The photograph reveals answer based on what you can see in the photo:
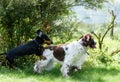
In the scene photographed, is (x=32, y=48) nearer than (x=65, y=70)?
No

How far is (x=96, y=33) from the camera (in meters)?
13.9

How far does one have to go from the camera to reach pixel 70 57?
10.9 m

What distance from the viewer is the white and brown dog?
10781 mm

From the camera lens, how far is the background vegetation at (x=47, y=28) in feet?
38.2

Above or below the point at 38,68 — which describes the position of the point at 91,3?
above

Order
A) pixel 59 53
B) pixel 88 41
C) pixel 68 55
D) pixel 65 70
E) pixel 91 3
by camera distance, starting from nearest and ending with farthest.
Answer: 1. pixel 88 41
2. pixel 65 70
3. pixel 68 55
4. pixel 59 53
5. pixel 91 3

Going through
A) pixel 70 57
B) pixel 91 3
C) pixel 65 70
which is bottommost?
pixel 65 70

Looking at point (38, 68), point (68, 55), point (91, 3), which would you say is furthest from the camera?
point (91, 3)

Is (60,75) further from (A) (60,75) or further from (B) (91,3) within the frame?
(B) (91,3)

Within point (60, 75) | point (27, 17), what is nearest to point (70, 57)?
point (60, 75)

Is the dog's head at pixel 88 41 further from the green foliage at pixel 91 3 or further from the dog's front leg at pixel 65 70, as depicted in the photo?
the green foliage at pixel 91 3

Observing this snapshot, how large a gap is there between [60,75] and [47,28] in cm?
233

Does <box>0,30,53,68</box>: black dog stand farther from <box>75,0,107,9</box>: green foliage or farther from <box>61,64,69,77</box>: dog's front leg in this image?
<box>75,0,107,9</box>: green foliage

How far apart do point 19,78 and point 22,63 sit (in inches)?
78.2
